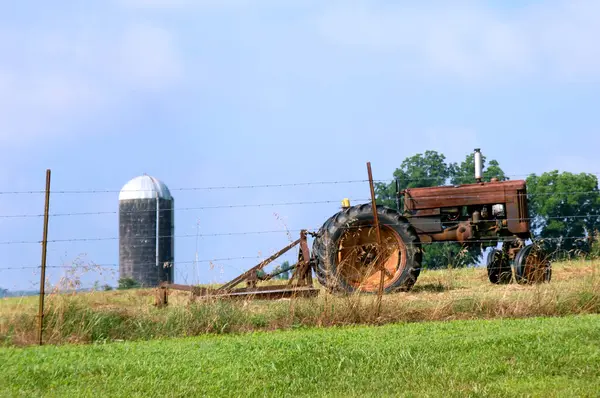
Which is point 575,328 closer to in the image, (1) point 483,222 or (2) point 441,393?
(2) point 441,393

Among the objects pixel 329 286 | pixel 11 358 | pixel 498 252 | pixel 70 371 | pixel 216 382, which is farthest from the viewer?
pixel 498 252

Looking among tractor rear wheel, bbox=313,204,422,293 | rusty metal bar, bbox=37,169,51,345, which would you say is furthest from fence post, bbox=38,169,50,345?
tractor rear wheel, bbox=313,204,422,293

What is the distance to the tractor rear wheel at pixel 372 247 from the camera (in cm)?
1269

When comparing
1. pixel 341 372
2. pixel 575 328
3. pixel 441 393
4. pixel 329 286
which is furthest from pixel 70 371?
pixel 575 328

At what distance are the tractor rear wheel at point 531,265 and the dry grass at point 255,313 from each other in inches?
84.8

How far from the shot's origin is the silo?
24438 mm

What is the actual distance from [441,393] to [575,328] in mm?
2889

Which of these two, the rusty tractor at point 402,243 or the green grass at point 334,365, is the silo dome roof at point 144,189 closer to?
the rusty tractor at point 402,243

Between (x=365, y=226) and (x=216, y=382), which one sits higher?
(x=365, y=226)

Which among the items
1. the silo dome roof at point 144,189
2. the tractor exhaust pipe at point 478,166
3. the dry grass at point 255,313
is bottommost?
the dry grass at point 255,313

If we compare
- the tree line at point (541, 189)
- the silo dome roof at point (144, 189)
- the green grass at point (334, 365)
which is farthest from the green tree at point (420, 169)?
the green grass at point (334, 365)

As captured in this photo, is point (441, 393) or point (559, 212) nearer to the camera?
point (441, 393)

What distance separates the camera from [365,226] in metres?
13.1

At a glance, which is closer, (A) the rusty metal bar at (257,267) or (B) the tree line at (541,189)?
→ (A) the rusty metal bar at (257,267)
